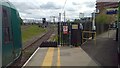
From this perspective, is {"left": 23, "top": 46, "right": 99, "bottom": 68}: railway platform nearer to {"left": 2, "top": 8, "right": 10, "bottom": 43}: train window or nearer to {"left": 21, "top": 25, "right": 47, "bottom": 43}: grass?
{"left": 2, "top": 8, "right": 10, "bottom": 43}: train window

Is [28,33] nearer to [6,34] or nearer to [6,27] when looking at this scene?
[6,27]

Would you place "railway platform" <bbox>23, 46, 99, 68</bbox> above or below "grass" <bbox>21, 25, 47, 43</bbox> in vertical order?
above

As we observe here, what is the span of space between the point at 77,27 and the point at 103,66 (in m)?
12.8

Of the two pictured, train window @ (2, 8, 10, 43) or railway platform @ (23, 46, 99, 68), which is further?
railway platform @ (23, 46, 99, 68)

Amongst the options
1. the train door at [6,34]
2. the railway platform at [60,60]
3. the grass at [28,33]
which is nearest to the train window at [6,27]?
the train door at [6,34]

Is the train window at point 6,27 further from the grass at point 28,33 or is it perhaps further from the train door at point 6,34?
the grass at point 28,33

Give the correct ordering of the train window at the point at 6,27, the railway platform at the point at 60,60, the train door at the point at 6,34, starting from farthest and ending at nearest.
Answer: the railway platform at the point at 60,60 < the train window at the point at 6,27 < the train door at the point at 6,34

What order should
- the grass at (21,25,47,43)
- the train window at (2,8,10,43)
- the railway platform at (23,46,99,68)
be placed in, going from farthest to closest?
the grass at (21,25,47,43), the railway platform at (23,46,99,68), the train window at (2,8,10,43)

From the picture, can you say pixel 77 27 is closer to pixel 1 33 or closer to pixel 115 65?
pixel 115 65

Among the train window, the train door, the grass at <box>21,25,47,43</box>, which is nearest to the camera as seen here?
the train door

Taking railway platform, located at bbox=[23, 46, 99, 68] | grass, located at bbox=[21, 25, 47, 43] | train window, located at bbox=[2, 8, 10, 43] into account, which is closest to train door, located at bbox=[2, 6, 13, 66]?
train window, located at bbox=[2, 8, 10, 43]

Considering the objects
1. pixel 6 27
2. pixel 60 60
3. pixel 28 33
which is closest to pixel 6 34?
pixel 6 27

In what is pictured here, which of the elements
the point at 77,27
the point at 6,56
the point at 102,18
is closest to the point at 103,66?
the point at 6,56

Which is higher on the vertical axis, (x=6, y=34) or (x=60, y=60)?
(x=6, y=34)
